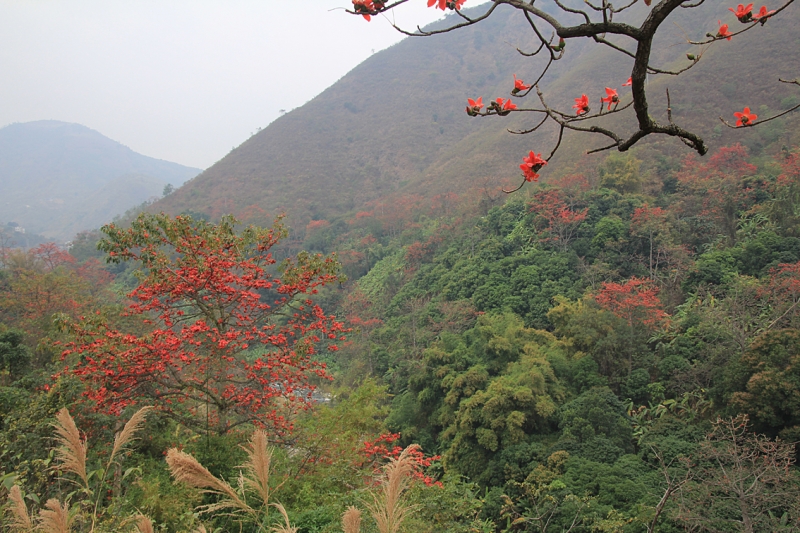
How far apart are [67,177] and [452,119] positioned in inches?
3705

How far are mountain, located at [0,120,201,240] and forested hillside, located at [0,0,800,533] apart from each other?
66249mm

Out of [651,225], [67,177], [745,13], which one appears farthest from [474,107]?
[67,177]

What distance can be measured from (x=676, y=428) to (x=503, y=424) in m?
2.73

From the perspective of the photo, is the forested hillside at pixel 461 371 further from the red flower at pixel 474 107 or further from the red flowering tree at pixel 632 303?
the red flower at pixel 474 107

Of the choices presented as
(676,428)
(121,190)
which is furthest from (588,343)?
(121,190)

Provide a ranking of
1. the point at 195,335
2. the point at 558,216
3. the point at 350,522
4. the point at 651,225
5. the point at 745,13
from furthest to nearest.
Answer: the point at 558,216 → the point at 651,225 → the point at 195,335 → the point at 350,522 → the point at 745,13

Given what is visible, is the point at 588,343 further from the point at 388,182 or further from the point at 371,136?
the point at 371,136

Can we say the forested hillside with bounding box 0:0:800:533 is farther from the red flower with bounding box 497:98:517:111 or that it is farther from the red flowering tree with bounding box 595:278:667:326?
the red flower with bounding box 497:98:517:111

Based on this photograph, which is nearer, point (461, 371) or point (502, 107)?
point (502, 107)

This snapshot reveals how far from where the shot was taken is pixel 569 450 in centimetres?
734

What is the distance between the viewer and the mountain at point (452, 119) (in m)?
22.8

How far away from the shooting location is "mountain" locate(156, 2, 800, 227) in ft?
74.9

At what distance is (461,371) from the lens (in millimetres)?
9820

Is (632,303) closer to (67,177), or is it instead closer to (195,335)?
(195,335)
